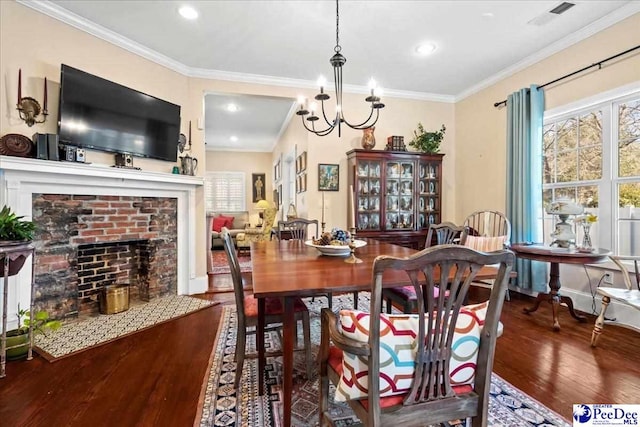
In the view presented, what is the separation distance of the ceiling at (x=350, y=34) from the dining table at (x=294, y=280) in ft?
7.02

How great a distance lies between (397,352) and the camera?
982 millimetres

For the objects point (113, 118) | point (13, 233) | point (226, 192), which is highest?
point (113, 118)

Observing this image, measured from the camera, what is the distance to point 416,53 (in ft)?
11.3

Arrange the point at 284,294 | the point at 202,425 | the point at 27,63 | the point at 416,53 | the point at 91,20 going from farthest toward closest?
1. the point at 416,53
2. the point at 91,20
3. the point at 27,63
4. the point at 202,425
5. the point at 284,294

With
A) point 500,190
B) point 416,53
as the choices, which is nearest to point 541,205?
point 500,190

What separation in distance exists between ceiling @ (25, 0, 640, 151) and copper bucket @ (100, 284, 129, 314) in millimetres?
2484

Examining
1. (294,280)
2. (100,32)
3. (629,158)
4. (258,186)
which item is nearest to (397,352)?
(294,280)

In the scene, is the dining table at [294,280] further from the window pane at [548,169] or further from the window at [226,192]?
the window at [226,192]

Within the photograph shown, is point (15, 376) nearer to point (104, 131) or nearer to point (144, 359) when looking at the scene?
point (144, 359)

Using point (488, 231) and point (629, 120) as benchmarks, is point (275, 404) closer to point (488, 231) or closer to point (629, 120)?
point (488, 231)

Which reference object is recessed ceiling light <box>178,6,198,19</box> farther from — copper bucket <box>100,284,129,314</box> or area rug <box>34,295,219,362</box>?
area rug <box>34,295,219,362</box>

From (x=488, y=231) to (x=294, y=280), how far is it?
3553mm

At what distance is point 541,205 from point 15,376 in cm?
477

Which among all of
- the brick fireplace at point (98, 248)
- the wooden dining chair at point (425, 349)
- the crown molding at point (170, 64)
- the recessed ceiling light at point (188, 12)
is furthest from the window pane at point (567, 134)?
the brick fireplace at point (98, 248)
